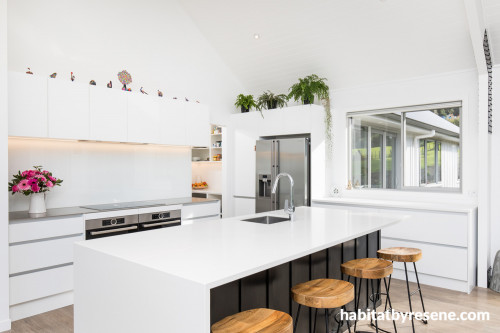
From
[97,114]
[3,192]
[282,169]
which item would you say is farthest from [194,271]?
[282,169]

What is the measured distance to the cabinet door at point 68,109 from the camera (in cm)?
364

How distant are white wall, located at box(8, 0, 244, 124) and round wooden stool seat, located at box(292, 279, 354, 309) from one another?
11.5 feet

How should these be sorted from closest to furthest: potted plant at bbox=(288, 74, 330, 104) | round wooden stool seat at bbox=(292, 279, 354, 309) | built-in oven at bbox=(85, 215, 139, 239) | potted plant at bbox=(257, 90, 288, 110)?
round wooden stool seat at bbox=(292, 279, 354, 309), built-in oven at bbox=(85, 215, 139, 239), potted plant at bbox=(288, 74, 330, 104), potted plant at bbox=(257, 90, 288, 110)

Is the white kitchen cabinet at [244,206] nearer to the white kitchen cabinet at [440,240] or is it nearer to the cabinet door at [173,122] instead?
the cabinet door at [173,122]

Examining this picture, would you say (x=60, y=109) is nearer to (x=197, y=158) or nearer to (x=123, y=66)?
(x=123, y=66)

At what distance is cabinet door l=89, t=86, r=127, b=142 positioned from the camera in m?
3.97

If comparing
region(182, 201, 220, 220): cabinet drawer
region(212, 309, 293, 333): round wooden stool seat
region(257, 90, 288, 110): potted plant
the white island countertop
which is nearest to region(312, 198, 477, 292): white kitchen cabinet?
the white island countertop

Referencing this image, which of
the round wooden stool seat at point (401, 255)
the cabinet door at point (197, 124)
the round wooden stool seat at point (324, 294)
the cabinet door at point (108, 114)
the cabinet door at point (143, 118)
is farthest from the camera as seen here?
the cabinet door at point (197, 124)

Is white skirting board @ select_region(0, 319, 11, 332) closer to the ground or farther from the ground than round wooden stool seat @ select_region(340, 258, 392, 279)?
closer to the ground

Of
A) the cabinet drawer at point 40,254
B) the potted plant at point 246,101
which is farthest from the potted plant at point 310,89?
the cabinet drawer at point 40,254

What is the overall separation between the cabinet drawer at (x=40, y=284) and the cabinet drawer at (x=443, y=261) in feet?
12.2

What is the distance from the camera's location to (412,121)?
16.6ft

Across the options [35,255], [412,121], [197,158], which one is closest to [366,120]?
[412,121]

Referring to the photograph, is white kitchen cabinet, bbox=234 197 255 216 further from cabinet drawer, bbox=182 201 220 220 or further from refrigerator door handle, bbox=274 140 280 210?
cabinet drawer, bbox=182 201 220 220
